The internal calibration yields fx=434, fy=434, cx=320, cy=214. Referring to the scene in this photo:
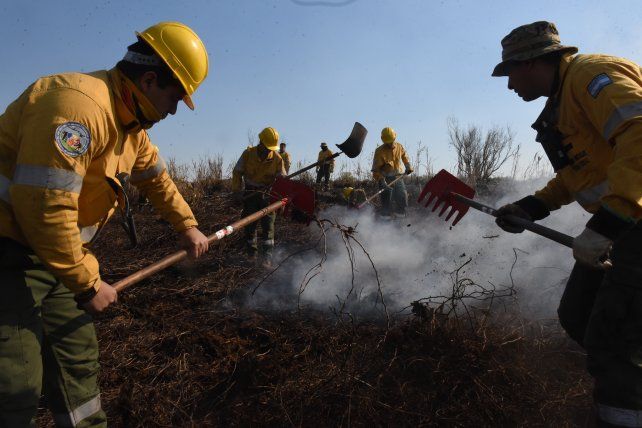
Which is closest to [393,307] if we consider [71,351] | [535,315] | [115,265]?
[535,315]

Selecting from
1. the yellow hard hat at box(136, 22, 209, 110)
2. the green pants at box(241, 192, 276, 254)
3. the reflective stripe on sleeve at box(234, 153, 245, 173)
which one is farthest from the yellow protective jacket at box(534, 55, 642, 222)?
the reflective stripe on sleeve at box(234, 153, 245, 173)

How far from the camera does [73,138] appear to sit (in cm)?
168

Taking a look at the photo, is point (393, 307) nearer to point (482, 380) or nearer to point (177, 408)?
point (482, 380)

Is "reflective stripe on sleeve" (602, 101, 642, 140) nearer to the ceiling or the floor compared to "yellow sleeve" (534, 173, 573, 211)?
nearer to the ceiling

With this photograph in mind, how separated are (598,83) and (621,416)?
1485 mm

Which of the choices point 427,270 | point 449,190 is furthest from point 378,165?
point 449,190

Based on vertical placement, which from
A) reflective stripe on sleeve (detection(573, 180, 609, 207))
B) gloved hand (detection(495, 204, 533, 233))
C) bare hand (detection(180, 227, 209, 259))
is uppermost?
reflective stripe on sleeve (detection(573, 180, 609, 207))

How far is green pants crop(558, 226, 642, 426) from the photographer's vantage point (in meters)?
1.90

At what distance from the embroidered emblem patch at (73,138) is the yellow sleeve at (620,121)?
2175mm

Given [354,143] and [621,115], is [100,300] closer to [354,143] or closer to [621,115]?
[621,115]

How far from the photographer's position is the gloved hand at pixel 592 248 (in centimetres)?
189

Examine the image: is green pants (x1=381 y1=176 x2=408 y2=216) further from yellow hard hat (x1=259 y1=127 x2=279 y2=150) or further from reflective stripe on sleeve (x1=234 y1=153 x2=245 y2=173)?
reflective stripe on sleeve (x1=234 y1=153 x2=245 y2=173)

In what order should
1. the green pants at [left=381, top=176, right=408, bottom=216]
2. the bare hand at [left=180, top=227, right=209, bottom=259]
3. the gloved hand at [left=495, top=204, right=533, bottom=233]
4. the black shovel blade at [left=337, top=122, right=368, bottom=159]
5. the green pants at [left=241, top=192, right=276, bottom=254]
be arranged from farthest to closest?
the green pants at [left=381, top=176, right=408, bottom=216]
the green pants at [left=241, top=192, right=276, bottom=254]
the black shovel blade at [left=337, top=122, right=368, bottom=159]
the gloved hand at [left=495, top=204, right=533, bottom=233]
the bare hand at [left=180, top=227, right=209, bottom=259]

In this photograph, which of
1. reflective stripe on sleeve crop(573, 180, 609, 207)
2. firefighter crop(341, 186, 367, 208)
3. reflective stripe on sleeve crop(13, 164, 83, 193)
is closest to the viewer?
reflective stripe on sleeve crop(13, 164, 83, 193)
